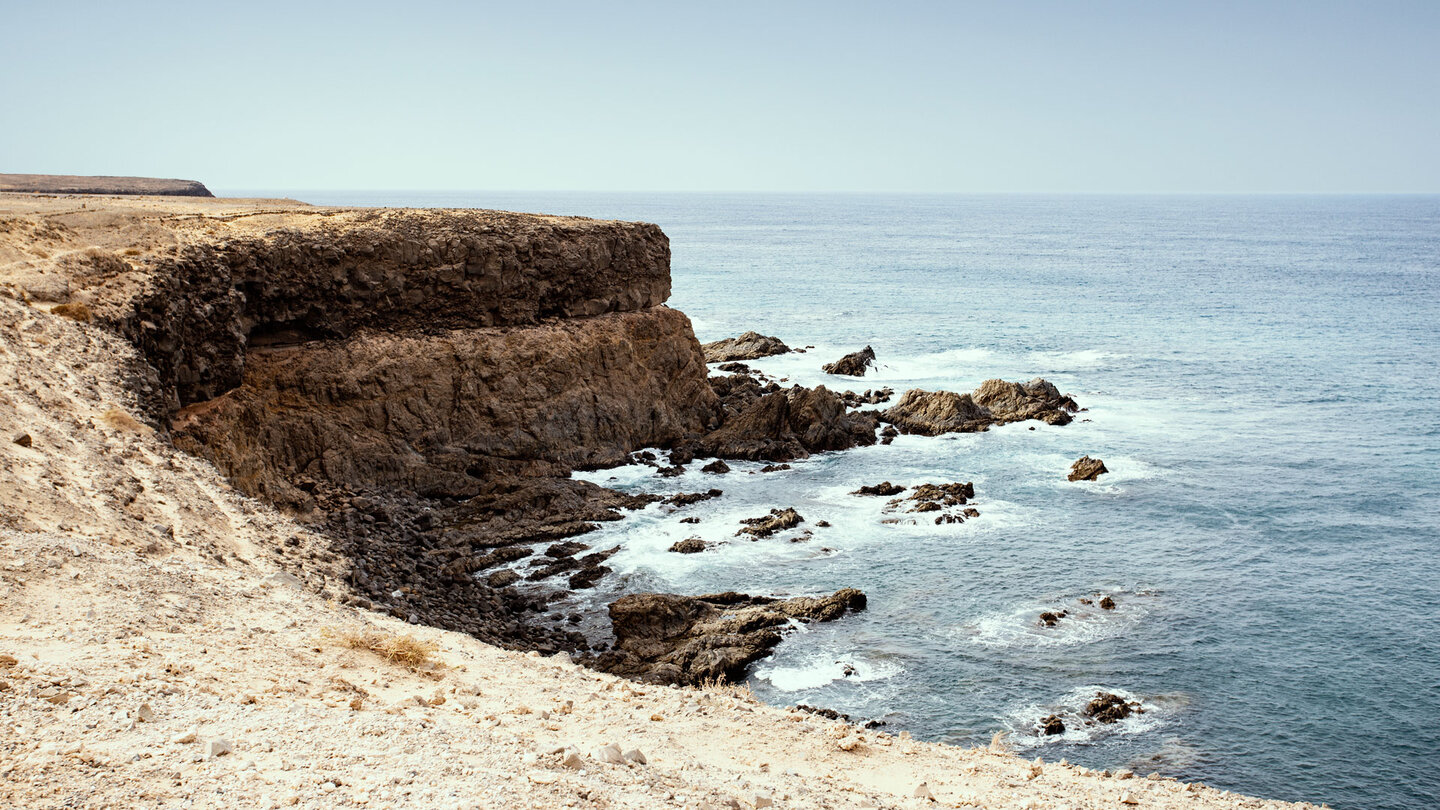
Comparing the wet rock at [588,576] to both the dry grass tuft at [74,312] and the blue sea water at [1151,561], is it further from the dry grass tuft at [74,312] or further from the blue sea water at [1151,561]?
the dry grass tuft at [74,312]

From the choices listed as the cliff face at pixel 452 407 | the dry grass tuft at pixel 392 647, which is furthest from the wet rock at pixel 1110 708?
the cliff face at pixel 452 407

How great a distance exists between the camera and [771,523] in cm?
3866

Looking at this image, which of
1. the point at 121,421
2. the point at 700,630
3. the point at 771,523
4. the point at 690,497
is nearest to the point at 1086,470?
the point at 771,523

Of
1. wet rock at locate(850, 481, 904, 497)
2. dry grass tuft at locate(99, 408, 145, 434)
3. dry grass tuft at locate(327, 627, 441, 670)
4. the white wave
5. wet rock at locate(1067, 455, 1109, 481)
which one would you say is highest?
dry grass tuft at locate(99, 408, 145, 434)

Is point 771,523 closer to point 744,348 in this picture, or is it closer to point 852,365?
point 852,365

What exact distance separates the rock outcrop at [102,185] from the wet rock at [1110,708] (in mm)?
78094

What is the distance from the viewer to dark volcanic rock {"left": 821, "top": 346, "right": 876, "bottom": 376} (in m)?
67.5

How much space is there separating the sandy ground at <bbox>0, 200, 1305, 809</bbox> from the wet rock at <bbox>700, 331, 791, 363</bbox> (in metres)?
48.9

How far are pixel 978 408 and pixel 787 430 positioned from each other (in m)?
11.9

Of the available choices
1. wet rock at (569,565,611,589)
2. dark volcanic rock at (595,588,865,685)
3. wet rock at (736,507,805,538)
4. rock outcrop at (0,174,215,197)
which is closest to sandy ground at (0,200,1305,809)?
dark volcanic rock at (595,588,865,685)

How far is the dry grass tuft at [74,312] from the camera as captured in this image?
2925 centimetres

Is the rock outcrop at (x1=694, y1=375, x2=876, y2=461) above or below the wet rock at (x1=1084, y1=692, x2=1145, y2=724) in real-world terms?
above

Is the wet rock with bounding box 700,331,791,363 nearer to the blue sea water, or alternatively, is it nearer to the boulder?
the blue sea water

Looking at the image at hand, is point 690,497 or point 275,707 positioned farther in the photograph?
point 690,497
